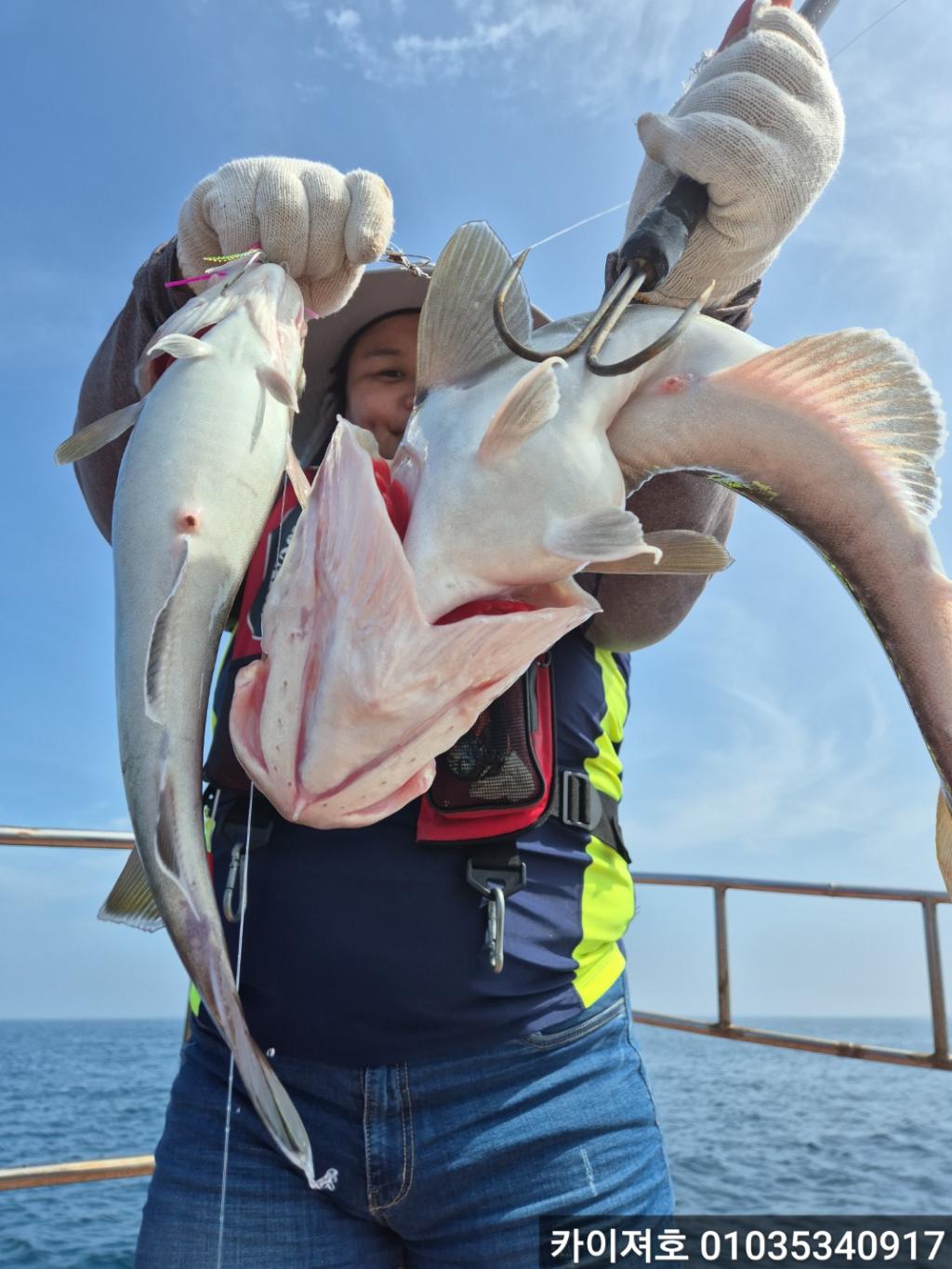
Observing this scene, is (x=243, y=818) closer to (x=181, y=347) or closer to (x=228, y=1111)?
(x=228, y=1111)

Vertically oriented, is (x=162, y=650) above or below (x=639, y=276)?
below

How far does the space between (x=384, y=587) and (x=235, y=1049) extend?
652mm

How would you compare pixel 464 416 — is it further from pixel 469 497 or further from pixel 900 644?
pixel 900 644

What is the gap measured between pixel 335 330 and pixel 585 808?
1.55 m

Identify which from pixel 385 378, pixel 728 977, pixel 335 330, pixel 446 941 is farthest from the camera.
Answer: pixel 728 977

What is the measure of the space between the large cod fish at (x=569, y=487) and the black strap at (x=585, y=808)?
0.50 m

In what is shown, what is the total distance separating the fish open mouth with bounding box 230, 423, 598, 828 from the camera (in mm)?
1097

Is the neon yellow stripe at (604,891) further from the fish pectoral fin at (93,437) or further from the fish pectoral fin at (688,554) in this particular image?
the fish pectoral fin at (93,437)

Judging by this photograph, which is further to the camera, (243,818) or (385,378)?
(385,378)

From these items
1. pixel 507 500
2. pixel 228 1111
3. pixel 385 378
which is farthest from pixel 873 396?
pixel 228 1111

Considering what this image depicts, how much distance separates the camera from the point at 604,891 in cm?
171

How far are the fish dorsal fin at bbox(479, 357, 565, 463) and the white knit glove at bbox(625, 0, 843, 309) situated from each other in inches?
15.5

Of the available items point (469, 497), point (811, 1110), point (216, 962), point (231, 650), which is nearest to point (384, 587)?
point (469, 497)

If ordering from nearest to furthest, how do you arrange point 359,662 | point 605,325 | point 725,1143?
point 359,662 < point 605,325 < point 725,1143
